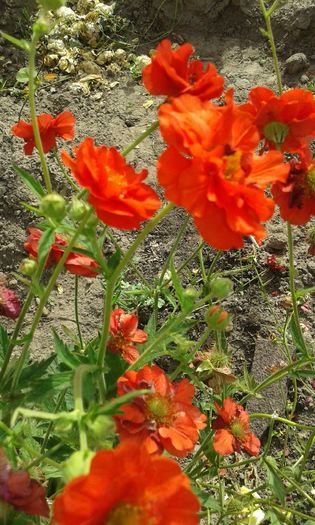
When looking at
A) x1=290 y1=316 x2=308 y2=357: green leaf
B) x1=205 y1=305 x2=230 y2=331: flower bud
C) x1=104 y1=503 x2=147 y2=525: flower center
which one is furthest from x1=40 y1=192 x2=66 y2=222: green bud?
x1=290 y1=316 x2=308 y2=357: green leaf

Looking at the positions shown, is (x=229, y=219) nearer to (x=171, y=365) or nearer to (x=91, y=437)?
(x=91, y=437)

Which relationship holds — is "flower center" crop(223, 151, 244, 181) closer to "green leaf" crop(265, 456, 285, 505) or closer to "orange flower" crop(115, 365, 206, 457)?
"orange flower" crop(115, 365, 206, 457)

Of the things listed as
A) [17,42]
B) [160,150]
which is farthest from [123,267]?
[160,150]

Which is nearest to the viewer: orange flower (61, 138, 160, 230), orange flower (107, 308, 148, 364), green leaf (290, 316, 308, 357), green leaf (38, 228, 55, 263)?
orange flower (61, 138, 160, 230)

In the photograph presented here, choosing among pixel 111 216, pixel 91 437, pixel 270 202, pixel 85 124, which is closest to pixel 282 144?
pixel 270 202

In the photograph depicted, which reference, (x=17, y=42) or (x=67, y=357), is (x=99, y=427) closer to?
(x=67, y=357)

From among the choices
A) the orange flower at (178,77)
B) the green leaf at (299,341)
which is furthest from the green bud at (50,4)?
the green leaf at (299,341)
